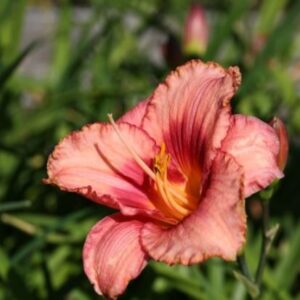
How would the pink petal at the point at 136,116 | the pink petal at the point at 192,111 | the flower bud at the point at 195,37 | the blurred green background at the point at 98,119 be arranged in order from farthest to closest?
the flower bud at the point at 195,37
the blurred green background at the point at 98,119
the pink petal at the point at 136,116
the pink petal at the point at 192,111

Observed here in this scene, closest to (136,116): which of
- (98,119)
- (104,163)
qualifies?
(104,163)

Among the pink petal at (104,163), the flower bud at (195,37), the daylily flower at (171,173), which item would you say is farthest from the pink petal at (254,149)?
the flower bud at (195,37)

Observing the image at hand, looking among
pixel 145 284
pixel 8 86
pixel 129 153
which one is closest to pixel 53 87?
pixel 8 86

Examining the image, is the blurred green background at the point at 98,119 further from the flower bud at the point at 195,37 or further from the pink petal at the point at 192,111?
the pink petal at the point at 192,111

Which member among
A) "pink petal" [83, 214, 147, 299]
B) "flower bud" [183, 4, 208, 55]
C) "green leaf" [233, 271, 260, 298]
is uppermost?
"flower bud" [183, 4, 208, 55]

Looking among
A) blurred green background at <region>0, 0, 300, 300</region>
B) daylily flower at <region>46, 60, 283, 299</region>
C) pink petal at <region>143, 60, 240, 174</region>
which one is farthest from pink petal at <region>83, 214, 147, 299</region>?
blurred green background at <region>0, 0, 300, 300</region>

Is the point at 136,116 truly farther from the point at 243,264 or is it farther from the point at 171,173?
the point at 243,264

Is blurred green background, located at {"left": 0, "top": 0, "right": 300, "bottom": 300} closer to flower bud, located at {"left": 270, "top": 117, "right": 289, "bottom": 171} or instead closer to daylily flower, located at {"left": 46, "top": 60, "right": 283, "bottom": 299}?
daylily flower, located at {"left": 46, "top": 60, "right": 283, "bottom": 299}
